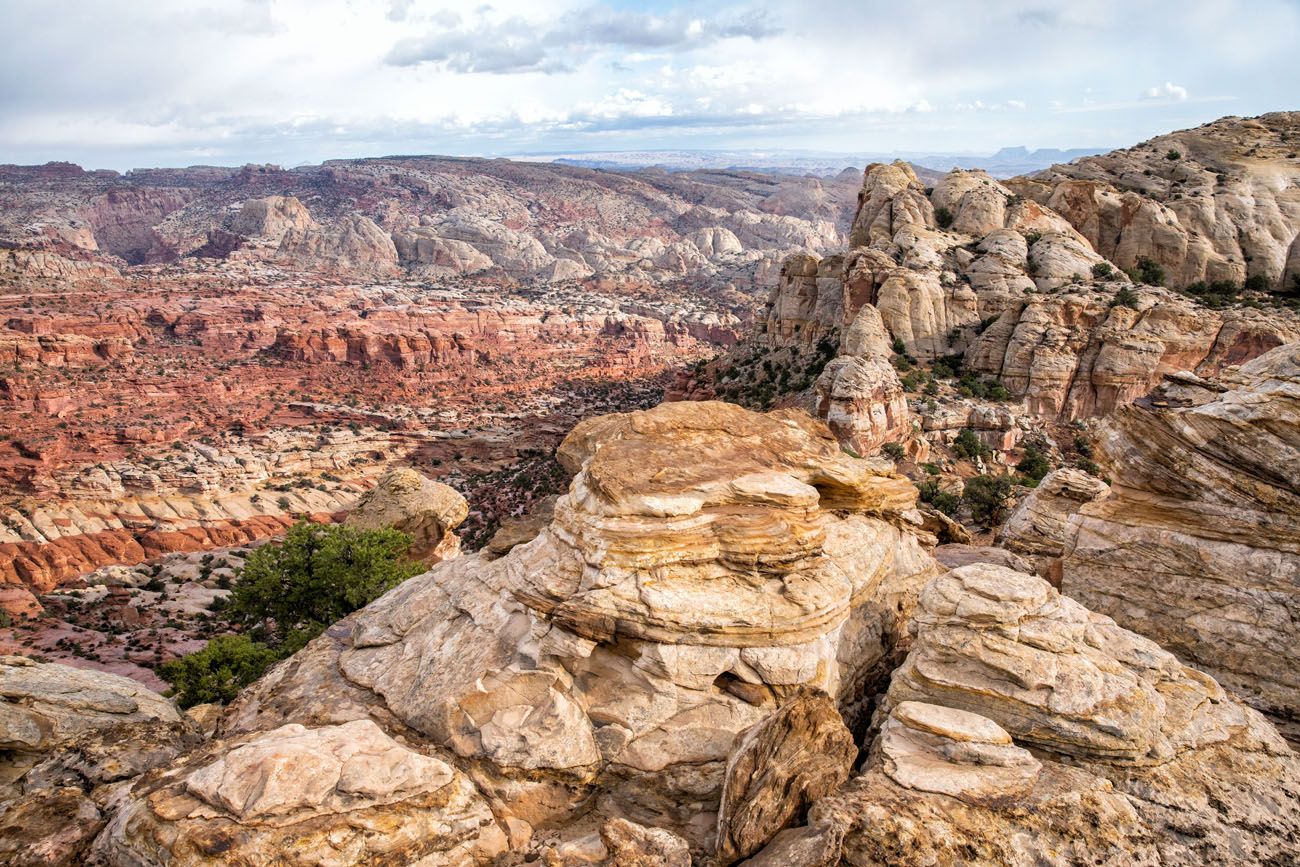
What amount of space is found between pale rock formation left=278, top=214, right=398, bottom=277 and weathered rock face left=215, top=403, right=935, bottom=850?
18333cm

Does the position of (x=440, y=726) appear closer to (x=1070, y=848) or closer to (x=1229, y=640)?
(x=1070, y=848)

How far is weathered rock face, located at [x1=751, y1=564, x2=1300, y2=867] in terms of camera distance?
33.1 ft

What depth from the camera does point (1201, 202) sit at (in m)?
49.3

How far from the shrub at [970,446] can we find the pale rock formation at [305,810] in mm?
36576

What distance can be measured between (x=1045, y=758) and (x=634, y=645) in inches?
295

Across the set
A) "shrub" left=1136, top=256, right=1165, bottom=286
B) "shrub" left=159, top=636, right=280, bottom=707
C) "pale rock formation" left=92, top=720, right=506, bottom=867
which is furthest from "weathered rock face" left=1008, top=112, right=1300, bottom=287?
"shrub" left=159, top=636, right=280, bottom=707

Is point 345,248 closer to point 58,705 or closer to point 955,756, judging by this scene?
point 58,705

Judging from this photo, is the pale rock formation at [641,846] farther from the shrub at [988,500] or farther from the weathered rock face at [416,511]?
the weathered rock face at [416,511]

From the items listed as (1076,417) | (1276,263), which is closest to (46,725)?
(1076,417)

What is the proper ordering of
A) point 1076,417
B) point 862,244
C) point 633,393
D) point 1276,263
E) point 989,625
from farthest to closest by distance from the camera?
point 633,393, point 862,244, point 1276,263, point 1076,417, point 989,625

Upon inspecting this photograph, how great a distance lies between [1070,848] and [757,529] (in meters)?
7.03

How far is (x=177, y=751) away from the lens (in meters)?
14.1

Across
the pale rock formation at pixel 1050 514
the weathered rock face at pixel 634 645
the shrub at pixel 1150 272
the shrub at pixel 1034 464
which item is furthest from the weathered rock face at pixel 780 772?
the shrub at pixel 1150 272

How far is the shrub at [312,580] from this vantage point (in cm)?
2752
